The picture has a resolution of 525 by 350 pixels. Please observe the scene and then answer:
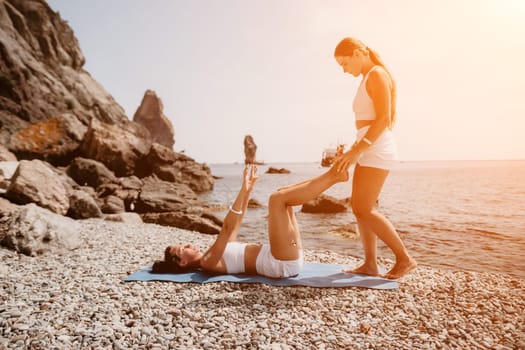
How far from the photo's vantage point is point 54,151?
64.6ft

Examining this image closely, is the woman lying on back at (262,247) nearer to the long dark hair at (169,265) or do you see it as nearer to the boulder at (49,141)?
the long dark hair at (169,265)

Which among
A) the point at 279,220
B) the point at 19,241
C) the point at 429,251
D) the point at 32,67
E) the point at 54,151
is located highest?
the point at 32,67

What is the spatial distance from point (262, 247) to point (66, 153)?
2038cm

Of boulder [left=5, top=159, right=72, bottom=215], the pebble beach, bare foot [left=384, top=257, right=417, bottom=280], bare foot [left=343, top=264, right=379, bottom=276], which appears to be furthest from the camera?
boulder [left=5, top=159, right=72, bottom=215]

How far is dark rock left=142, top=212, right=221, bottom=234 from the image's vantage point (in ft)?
34.3

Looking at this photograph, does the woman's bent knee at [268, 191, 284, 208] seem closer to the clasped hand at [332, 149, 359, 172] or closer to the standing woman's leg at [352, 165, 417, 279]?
the clasped hand at [332, 149, 359, 172]

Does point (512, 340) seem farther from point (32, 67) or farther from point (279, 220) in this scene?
point (32, 67)

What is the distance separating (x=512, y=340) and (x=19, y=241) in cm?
738

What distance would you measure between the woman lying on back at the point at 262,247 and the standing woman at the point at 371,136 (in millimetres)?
452

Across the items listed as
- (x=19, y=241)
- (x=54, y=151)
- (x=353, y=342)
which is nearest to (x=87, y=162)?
(x=54, y=151)

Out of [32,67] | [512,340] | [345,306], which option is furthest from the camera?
[32,67]

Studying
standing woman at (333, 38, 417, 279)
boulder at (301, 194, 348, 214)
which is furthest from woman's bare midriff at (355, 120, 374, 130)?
boulder at (301, 194, 348, 214)

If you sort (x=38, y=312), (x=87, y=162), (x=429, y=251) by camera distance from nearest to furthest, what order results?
(x=38, y=312) < (x=429, y=251) < (x=87, y=162)

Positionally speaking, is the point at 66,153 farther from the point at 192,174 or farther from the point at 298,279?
the point at 298,279
